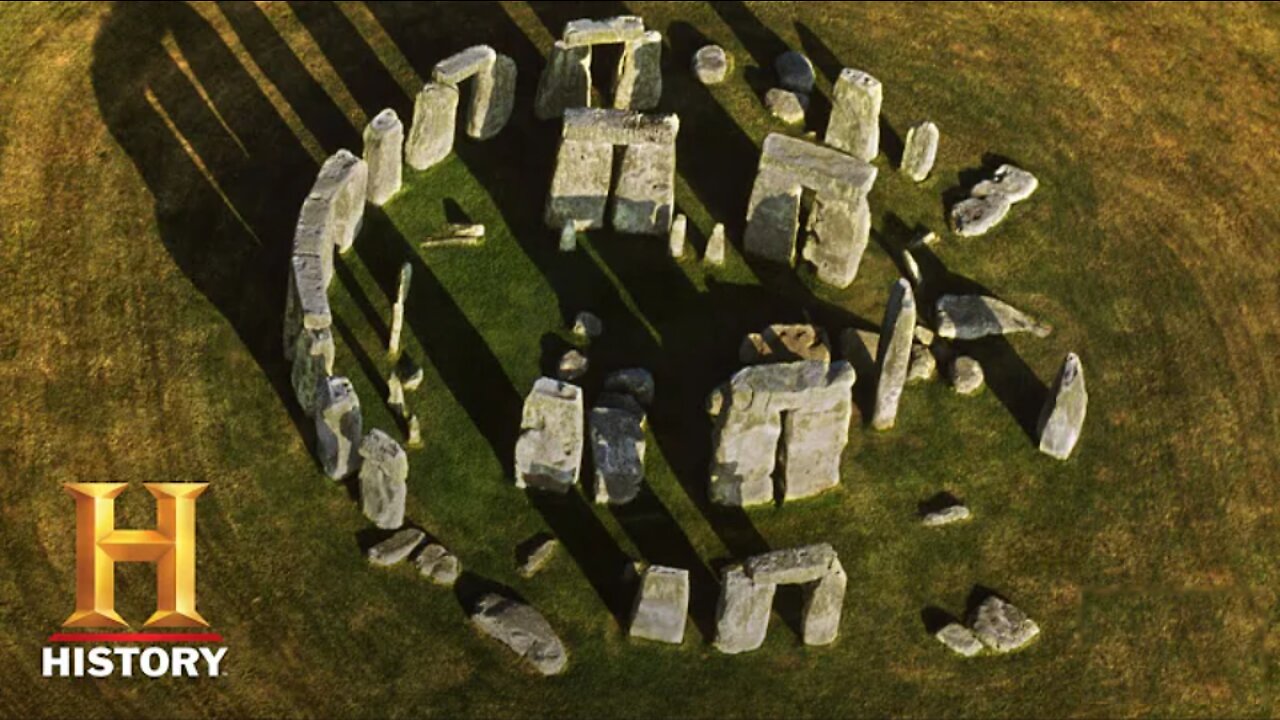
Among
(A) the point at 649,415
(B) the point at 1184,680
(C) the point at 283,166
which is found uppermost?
(C) the point at 283,166

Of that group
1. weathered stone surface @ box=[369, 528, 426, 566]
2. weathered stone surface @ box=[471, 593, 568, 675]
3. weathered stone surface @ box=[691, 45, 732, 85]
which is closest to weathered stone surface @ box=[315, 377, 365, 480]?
weathered stone surface @ box=[369, 528, 426, 566]

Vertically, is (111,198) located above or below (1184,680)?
above

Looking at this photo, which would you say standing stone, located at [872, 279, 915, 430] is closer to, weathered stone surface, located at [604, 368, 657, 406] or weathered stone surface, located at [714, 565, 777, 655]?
weathered stone surface, located at [604, 368, 657, 406]

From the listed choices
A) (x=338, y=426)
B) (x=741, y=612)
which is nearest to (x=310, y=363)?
(x=338, y=426)

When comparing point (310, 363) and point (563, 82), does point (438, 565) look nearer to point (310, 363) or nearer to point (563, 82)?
point (310, 363)

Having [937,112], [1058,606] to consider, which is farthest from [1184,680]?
[937,112]

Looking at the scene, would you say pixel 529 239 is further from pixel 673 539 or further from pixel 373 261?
pixel 673 539

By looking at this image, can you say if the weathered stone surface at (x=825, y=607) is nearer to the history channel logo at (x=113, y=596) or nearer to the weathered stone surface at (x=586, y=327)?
the weathered stone surface at (x=586, y=327)
